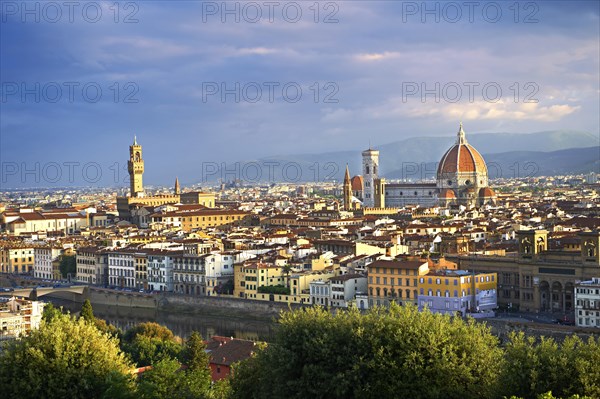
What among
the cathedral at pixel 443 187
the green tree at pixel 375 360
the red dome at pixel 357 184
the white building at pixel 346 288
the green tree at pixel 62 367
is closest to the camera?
the green tree at pixel 375 360

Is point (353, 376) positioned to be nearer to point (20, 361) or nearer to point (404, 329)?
point (404, 329)

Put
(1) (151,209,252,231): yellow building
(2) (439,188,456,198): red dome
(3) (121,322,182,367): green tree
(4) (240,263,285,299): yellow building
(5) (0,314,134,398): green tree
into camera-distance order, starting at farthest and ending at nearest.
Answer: (2) (439,188,456,198): red dome → (1) (151,209,252,231): yellow building → (4) (240,263,285,299): yellow building → (3) (121,322,182,367): green tree → (5) (0,314,134,398): green tree

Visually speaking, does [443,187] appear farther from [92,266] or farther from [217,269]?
[217,269]

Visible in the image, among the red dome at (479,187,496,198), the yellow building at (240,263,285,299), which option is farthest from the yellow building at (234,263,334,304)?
the red dome at (479,187,496,198)

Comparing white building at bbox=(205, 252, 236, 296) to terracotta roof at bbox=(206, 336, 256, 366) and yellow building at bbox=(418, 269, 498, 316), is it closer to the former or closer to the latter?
yellow building at bbox=(418, 269, 498, 316)

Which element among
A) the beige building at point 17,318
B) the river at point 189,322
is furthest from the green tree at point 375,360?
the river at point 189,322

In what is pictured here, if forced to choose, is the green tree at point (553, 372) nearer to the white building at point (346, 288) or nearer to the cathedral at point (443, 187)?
the white building at point (346, 288)

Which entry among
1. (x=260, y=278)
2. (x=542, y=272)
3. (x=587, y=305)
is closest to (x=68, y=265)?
(x=260, y=278)

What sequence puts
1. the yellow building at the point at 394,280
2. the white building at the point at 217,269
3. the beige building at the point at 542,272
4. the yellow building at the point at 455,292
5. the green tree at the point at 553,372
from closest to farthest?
the green tree at the point at 553,372
the beige building at the point at 542,272
the yellow building at the point at 455,292
the yellow building at the point at 394,280
the white building at the point at 217,269
